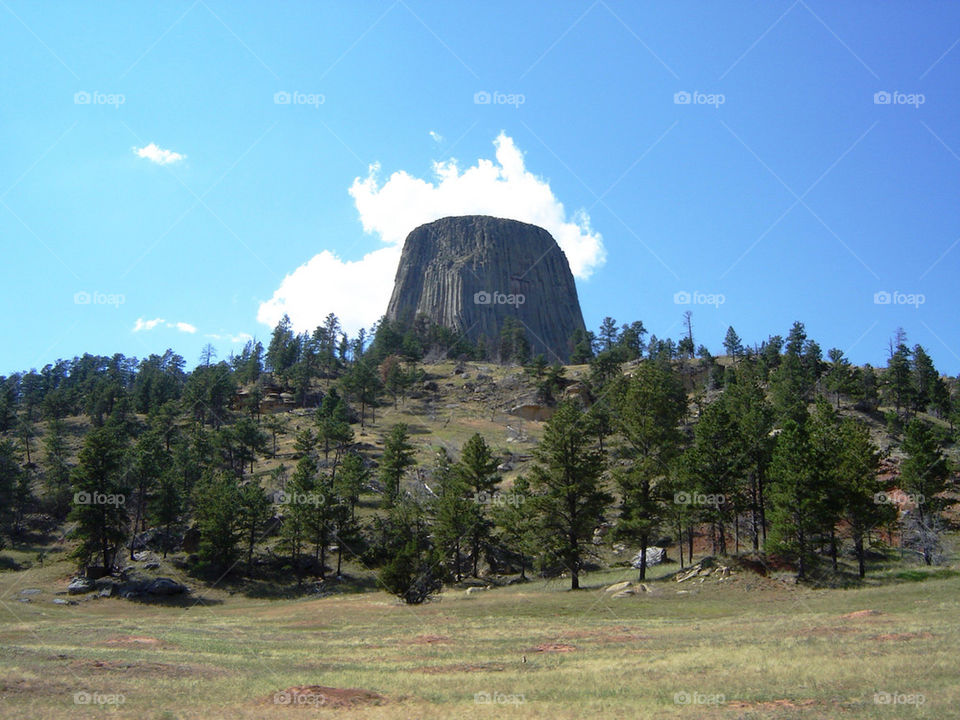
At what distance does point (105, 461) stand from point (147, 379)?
196ft

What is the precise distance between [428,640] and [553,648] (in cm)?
584

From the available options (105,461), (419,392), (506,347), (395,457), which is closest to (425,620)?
(395,457)

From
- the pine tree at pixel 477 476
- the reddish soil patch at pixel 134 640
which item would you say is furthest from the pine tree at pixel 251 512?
the reddish soil patch at pixel 134 640

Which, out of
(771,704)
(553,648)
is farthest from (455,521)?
(771,704)

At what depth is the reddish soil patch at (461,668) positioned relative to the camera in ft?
66.4

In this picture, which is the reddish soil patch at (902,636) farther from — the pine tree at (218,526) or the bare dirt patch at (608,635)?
the pine tree at (218,526)

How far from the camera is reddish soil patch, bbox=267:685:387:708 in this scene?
16.3 metres

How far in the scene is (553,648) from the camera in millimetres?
24328

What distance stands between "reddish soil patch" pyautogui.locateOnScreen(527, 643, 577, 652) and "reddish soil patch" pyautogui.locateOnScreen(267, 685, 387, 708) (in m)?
8.29

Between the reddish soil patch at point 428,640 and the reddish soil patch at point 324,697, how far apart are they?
31.0 feet

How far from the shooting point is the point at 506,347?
143 metres

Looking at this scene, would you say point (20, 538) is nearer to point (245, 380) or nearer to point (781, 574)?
point (245, 380)

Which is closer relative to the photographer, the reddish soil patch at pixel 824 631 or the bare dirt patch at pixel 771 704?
the bare dirt patch at pixel 771 704

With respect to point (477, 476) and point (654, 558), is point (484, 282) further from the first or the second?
point (654, 558)
